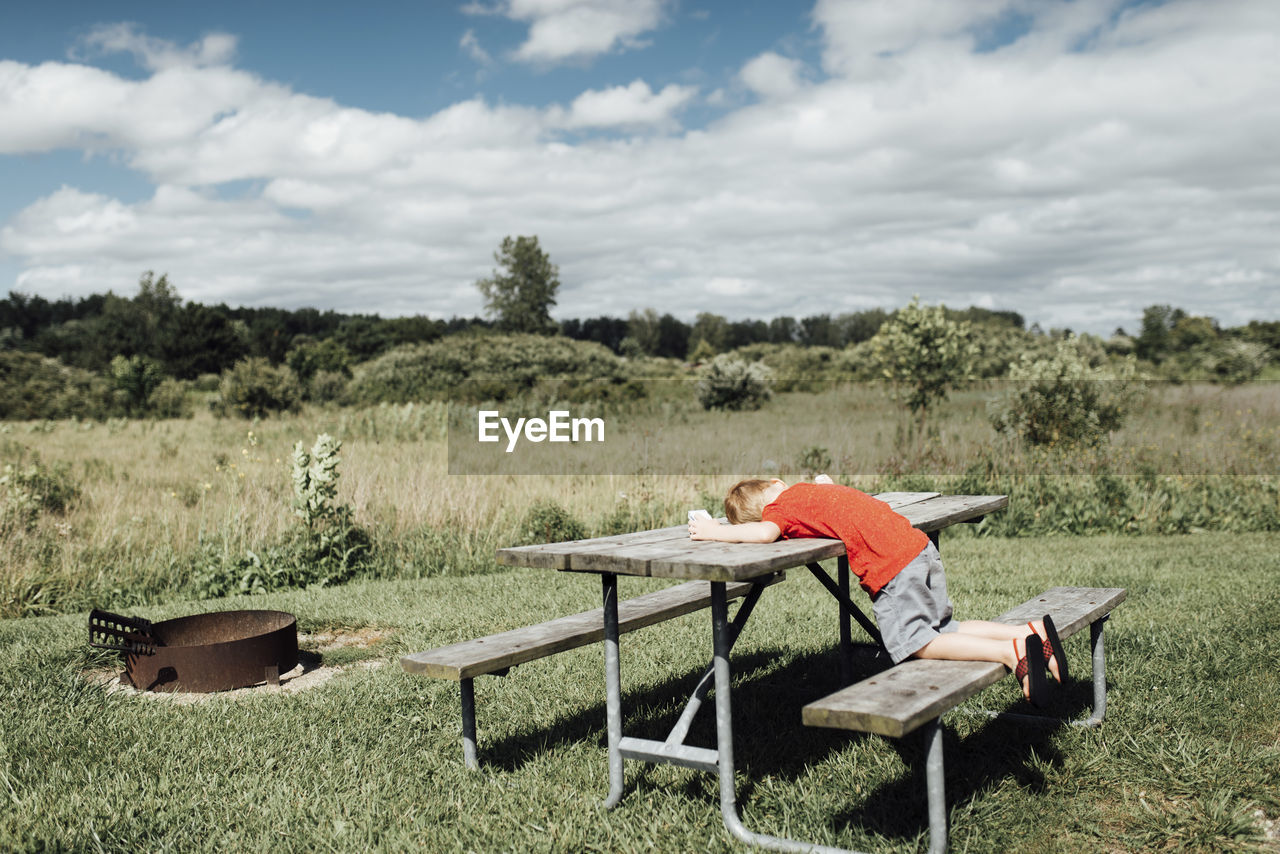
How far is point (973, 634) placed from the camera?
3.06m

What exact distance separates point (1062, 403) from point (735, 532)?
9425 millimetres

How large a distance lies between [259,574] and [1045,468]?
7.87 m

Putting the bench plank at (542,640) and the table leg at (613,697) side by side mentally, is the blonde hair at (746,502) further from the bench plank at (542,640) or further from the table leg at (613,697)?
the table leg at (613,697)

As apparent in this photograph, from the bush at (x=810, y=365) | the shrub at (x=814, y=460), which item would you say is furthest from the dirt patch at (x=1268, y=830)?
the bush at (x=810, y=365)

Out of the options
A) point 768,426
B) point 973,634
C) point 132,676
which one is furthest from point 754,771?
point 768,426

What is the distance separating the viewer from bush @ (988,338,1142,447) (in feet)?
35.7

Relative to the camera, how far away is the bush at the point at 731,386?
23406 millimetres

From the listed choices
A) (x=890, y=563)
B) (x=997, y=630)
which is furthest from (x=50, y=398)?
(x=997, y=630)

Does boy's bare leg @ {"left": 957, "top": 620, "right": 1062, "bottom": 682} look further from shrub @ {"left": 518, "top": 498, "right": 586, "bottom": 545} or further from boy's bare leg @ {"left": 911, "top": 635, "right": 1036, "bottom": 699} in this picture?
shrub @ {"left": 518, "top": 498, "right": 586, "bottom": 545}

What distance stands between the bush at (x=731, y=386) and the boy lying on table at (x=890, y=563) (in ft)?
65.5

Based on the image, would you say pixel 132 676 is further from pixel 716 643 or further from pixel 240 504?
pixel 240 504

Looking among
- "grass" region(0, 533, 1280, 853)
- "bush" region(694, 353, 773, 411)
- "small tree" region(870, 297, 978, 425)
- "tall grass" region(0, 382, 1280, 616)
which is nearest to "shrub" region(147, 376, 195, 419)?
"tall grass" region(0, 382, 1280, 616)

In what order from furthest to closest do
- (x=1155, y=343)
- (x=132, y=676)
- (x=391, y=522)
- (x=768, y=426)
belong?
(x=1155, y=343) < (x=768, y=426) < (x=391, y=522) < (x=132, y=676)

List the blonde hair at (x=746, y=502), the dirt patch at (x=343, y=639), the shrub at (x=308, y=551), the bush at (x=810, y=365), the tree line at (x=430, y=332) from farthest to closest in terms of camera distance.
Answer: the tree line at (x=430, y=332) < the bush at (x=810, y=365) < the shrub at (x=308, y=551) < the dirt patch at (x=343, y=639) < the blonde hair at (x=746, y=502)
